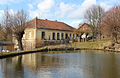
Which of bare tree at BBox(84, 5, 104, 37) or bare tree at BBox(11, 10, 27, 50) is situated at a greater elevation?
bare tree at BBox(84, 5, 104, 37)

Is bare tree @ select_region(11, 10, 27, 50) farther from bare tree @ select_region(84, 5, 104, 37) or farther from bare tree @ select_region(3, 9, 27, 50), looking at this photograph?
bare tree @ select_region(84, 5, 104, 37)

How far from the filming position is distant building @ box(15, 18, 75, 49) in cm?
2760

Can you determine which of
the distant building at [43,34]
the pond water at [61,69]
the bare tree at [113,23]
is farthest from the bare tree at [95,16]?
the pond water at [61,69]

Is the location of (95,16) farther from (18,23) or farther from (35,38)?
(18,23)

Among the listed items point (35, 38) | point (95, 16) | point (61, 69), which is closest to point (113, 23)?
point (95, 16)

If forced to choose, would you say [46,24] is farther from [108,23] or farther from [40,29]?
[108,23]

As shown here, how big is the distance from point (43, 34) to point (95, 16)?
14565 millimetres

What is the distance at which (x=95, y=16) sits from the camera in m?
35.7

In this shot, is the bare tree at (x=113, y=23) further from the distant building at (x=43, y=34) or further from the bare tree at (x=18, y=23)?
the bare tree at (x=18, y=23)

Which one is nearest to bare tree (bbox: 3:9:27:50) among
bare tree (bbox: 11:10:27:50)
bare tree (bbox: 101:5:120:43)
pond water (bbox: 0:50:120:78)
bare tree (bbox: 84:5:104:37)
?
bare tree (bbox: 11:10:27:50)

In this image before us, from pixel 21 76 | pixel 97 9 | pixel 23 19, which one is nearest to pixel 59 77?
pixel 21 76

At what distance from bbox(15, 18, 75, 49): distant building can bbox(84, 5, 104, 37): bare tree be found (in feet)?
18.7

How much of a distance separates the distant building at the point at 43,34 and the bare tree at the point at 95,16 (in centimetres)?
571

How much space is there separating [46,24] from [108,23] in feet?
45.0
